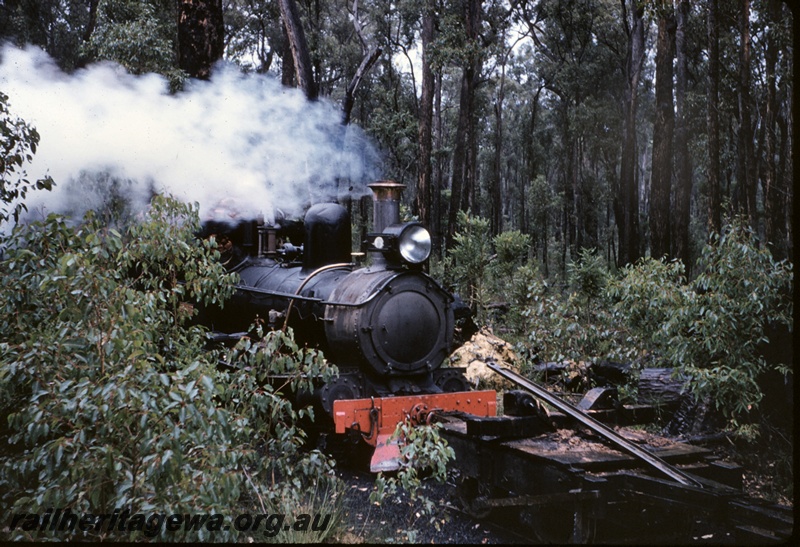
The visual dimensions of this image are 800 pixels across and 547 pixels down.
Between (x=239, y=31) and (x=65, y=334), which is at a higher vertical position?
(x=239, y=31)

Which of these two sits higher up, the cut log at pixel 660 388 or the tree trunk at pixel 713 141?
the tree trunk at pixel 713 141

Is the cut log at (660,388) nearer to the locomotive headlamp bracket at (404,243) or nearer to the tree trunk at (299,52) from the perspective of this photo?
the locomotive headlamp bracket at (404,243)

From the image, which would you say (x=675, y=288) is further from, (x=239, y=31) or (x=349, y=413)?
(x=239, y=31)

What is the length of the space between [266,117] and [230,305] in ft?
12.9

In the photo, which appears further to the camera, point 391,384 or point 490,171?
point 490,171

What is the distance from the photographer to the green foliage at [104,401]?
2.98 meters

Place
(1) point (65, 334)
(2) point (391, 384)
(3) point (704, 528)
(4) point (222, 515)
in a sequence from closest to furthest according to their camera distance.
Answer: (4) point (222, 515)
(1) point (65, 334)
(3) point (704, 528)
(2) point (391, 384)

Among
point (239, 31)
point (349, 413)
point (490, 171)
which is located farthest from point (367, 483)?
point (490, 171)

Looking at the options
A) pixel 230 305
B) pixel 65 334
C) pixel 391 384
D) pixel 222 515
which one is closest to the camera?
pixel 222 515

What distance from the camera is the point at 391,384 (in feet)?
20.9

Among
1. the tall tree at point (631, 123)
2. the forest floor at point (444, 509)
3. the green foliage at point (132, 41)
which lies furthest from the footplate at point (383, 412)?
the tall tree at point (631, 123)

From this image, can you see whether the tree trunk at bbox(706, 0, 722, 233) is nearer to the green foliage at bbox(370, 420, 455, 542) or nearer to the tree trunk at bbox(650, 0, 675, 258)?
the tree trunk at bbox(650, 0, 675, 258)

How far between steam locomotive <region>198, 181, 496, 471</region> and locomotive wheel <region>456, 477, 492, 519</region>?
0.63 metres

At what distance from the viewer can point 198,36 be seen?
456 inches
